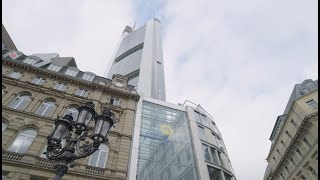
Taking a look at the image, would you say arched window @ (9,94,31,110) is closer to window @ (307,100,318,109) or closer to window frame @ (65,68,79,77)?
window frame @ (65,68,79,77)

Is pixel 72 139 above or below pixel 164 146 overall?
below

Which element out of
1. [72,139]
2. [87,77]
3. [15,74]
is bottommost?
[72,139]

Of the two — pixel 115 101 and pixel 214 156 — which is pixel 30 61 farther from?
pixel 214 156

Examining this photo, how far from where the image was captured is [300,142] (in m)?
32.6

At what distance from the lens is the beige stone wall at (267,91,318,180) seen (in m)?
29.5

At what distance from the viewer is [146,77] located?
201 ft

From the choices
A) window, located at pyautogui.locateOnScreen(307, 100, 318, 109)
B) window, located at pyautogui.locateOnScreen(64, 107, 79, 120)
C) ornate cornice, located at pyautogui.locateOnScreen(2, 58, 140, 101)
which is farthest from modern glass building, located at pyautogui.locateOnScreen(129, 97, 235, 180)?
window, located at pyautogui.locateOnScreen(307, 100, 318, 109)

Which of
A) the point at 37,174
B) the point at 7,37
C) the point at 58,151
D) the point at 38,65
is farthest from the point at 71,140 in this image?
the point at 7,37

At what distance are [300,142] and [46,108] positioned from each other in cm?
3411

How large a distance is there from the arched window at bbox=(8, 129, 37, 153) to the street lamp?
10256 millimetres

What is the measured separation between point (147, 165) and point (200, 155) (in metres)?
5.61

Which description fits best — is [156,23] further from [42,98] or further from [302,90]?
[42,98]

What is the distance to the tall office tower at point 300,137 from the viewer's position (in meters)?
29.6

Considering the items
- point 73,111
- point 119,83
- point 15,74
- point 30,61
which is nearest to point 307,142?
point 119,83
